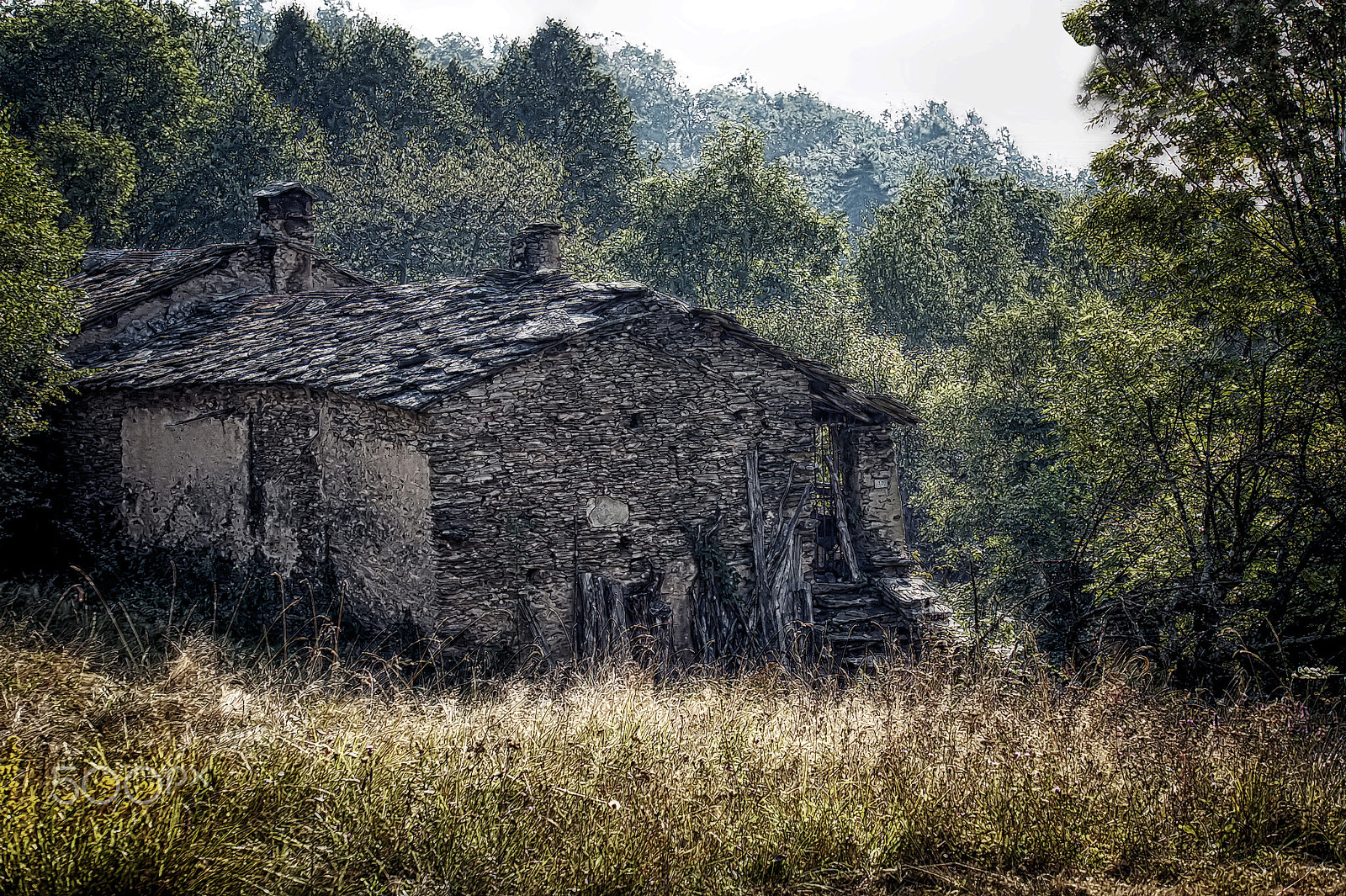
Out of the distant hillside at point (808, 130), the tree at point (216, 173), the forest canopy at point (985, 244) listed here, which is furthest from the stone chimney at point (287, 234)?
the distant hillside at point (808, 130)

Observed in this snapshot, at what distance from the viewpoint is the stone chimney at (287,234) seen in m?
15.6

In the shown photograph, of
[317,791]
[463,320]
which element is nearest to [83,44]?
[463,320]

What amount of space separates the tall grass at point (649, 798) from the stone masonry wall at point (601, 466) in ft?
15.4

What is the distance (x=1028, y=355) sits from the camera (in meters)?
25.1

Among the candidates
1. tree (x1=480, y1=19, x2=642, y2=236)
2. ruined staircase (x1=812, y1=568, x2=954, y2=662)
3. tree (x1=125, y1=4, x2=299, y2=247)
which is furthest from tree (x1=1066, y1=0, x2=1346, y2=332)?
tree (x1=480, y1=19, x2=642, y2=236)

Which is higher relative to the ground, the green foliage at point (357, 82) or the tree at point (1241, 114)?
the green foliage at point (357, 82)

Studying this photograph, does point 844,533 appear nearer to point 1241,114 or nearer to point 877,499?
point 877,499

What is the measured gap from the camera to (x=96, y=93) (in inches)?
1057

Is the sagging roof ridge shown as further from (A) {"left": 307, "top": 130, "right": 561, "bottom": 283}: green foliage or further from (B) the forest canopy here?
(A) {"left": 307, "top": 130, "right": 561, "bottom": 283}: green foliage

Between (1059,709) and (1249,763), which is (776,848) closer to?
(1059,709)

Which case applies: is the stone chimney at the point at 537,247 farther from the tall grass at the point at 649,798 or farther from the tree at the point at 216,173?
the tree at the point at 216,173

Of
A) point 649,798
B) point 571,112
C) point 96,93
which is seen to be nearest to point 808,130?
point 571,112

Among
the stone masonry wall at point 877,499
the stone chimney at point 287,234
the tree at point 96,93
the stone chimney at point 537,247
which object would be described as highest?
the tree at point 96,93

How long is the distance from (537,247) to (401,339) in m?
3.36
